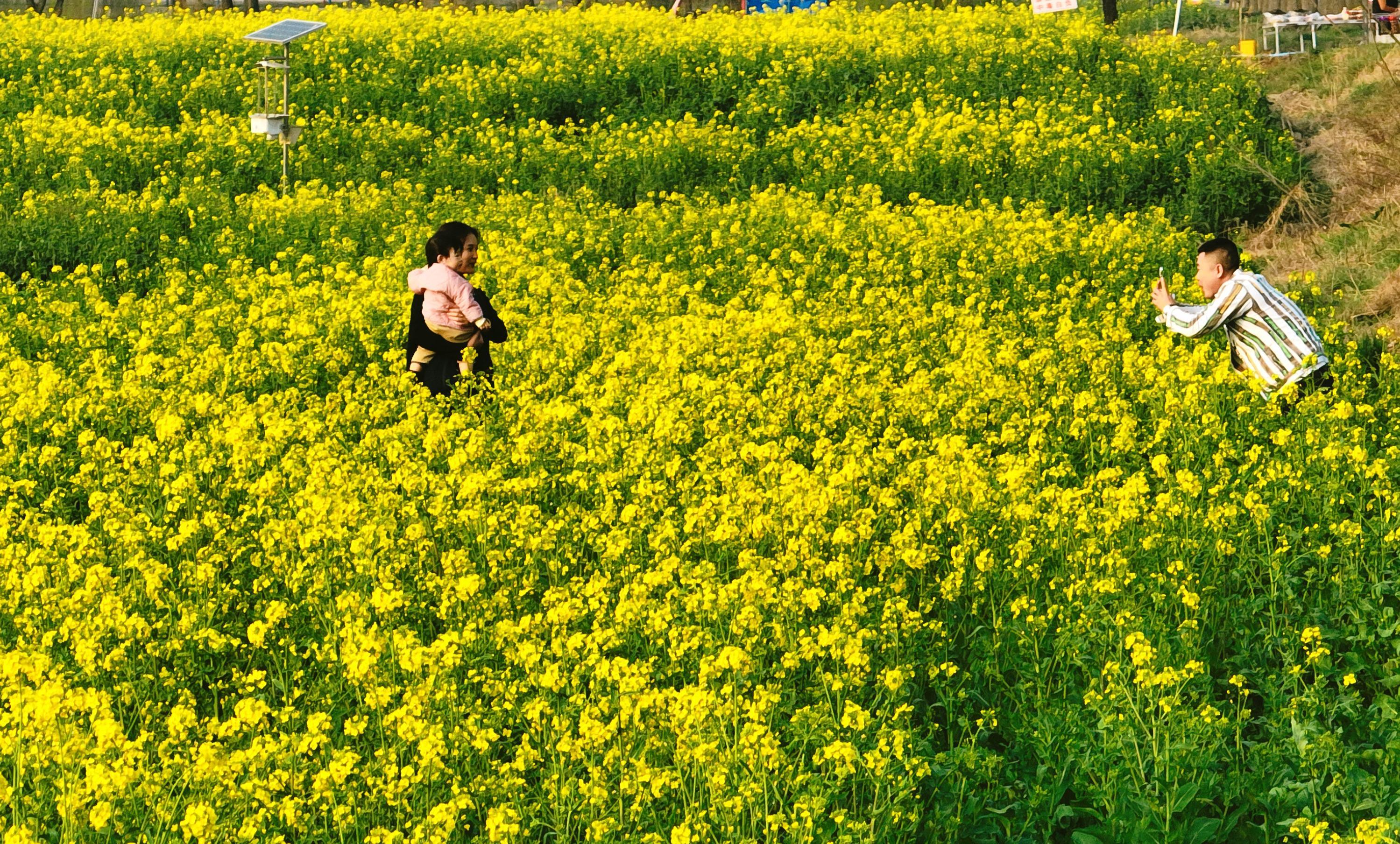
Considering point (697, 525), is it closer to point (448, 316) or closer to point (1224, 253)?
point (448, 316)

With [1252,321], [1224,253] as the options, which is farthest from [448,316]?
[1252,321]

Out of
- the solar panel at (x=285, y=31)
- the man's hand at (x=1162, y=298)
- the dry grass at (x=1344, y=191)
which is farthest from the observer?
the solar panel at (x=285, y=31)

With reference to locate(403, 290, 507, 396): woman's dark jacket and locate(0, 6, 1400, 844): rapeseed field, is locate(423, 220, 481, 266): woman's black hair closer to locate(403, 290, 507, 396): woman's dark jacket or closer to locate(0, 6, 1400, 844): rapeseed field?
locate(403, 290, 507, 396): woman's dark jacket

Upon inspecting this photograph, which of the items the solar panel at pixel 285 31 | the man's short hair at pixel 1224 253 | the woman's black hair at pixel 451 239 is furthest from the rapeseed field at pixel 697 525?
the solar panel at pixel 285 31

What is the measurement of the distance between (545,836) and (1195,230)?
40.9 feet

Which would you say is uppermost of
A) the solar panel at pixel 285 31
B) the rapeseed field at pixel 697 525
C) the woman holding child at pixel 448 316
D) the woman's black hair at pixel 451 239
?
the solar panel at pixel 285 31

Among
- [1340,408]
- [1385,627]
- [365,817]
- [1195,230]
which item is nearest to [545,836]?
[365,817]

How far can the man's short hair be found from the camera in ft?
29.9

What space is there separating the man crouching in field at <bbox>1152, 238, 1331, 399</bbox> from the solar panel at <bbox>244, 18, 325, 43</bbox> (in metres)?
10.5

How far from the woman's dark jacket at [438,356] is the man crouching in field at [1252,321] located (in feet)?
13.6

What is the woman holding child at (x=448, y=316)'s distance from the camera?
9305mm

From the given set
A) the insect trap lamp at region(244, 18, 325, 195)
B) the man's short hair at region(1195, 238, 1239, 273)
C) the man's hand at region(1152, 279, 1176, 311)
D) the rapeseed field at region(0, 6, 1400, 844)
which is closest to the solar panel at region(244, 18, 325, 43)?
the insect trap lamp at region(244, 18, 325, 195)

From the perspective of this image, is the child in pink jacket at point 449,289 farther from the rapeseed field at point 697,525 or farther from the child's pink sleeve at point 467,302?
the rapeseed field at point 697,525

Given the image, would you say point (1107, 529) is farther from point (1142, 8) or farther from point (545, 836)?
point (1142, 8)
